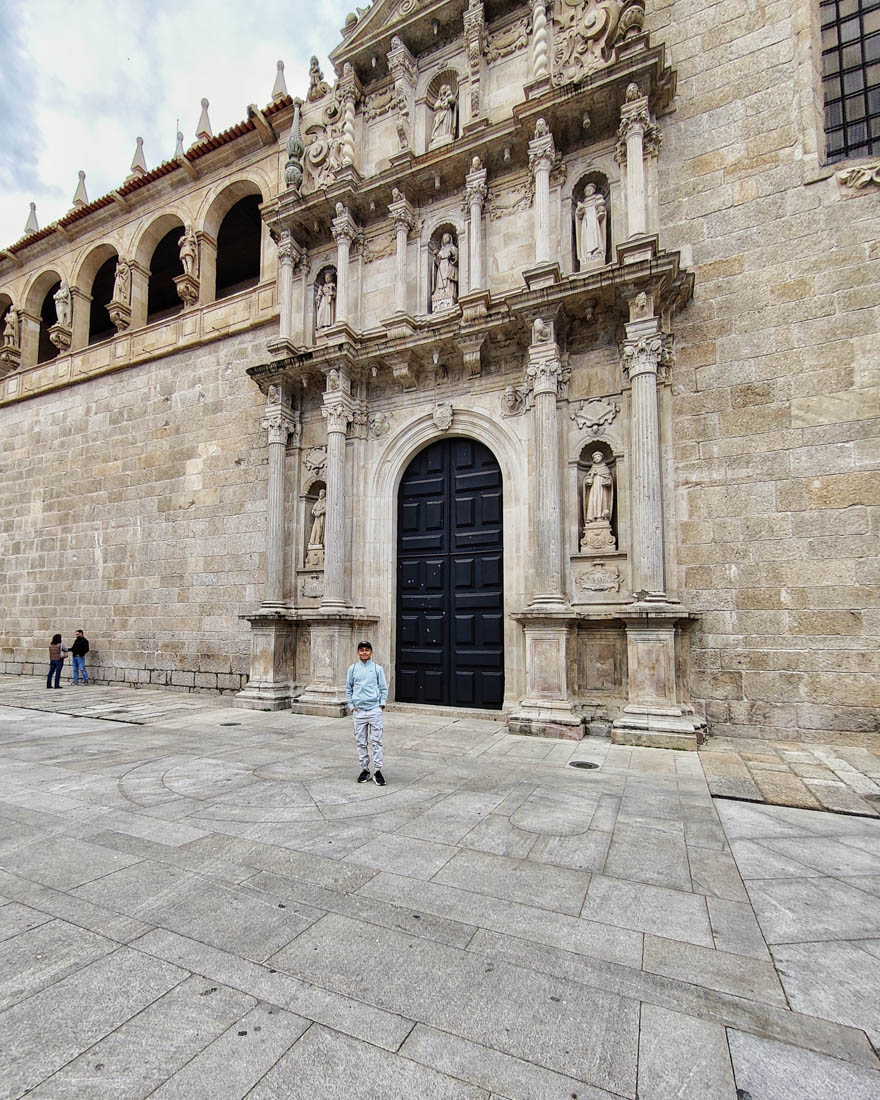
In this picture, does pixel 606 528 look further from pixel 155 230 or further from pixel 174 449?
pixel 155 230

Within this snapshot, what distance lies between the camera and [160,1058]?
1838 mm

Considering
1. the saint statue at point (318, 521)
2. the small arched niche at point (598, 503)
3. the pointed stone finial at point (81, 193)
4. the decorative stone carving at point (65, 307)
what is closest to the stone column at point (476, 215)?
the small arched niche at point (598, 503)

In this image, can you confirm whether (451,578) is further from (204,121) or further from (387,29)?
(204,121)

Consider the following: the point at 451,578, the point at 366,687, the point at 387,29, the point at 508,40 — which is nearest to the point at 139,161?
the point at 387,29

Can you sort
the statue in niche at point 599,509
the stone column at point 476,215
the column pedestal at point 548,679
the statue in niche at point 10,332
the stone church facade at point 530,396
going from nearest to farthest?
1. the stone church facade at point 530,396
2. the column pedestal at point 548,679
3. the statue in niche at point 599,509
4. the stone column at point 476,215
5. the statue in niche at point 10,332

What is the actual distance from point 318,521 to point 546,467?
4.71 meters

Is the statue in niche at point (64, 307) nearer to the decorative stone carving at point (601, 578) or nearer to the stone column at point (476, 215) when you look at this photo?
the stone column at point (476, 215)

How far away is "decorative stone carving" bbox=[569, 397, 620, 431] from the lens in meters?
8.42

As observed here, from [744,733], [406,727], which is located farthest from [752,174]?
[406,727]

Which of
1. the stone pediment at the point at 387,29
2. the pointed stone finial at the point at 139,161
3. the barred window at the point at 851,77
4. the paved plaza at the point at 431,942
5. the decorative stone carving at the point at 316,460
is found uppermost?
the pointed stone finial at the point at 139,161

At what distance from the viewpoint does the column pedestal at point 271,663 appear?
9.98m

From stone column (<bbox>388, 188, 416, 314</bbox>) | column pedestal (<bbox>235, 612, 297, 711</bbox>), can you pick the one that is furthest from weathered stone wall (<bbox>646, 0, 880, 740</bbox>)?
column pedestal (<bbox>235, 612, 297, 711</bbox>)

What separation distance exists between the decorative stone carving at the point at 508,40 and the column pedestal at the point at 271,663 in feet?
36.3

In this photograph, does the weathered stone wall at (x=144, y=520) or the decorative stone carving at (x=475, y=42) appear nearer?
the decorative stone carving at (x=475, y=42)
